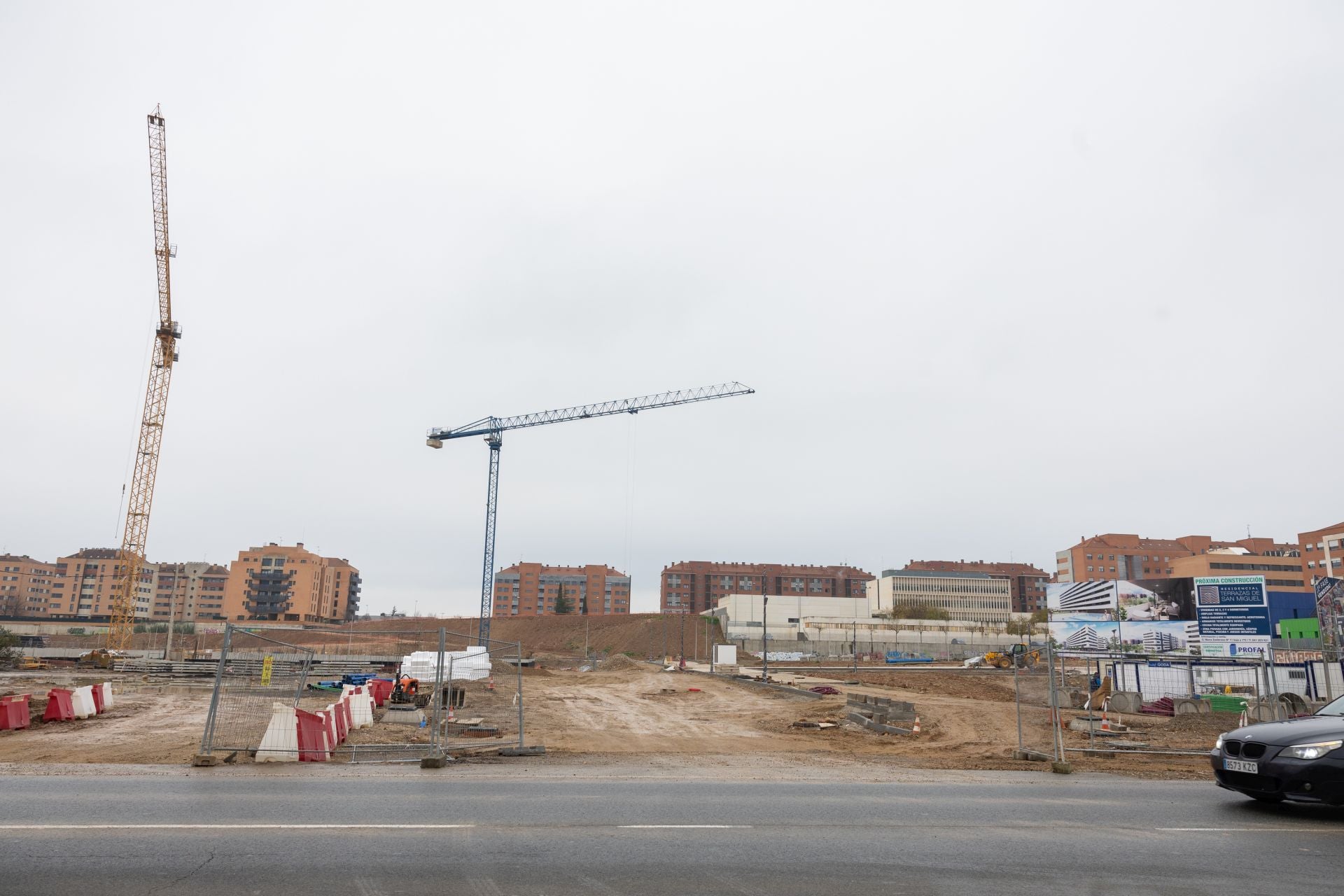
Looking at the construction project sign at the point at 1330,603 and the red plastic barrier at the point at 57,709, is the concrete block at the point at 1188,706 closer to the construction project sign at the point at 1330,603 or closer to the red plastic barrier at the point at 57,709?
the construction project sign at the point at 1330,603

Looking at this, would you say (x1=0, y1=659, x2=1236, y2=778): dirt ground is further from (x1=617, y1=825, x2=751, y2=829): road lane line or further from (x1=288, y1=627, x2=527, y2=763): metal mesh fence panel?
(x1=617, y1=825, x2=751, y2=829): road lane line

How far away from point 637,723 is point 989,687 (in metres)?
25.1

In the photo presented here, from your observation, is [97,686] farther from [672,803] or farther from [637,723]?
[672,803]

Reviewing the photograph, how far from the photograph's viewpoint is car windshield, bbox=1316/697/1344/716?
9828 millimetres

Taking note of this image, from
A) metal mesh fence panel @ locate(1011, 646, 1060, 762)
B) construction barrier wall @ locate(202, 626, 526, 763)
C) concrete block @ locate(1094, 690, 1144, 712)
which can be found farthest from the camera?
concrete block @ locate(1094, 690, 1144, 712)

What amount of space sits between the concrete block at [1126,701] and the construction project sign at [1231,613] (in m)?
24.4

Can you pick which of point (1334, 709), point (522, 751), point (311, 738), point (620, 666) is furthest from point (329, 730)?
point (620, 666)

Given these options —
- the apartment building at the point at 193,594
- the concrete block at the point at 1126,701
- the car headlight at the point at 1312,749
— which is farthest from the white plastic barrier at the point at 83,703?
the apartment building at the point at 193,594

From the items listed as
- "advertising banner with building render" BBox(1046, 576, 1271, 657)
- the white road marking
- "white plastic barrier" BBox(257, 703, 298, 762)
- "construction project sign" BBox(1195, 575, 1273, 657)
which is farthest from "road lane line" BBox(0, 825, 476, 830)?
"construction project sign" BBox(1195, 575, 1273, 657)

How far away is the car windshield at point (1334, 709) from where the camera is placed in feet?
32.2

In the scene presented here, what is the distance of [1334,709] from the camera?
33.0 ft

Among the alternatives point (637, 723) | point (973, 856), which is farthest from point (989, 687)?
point (973, 856)

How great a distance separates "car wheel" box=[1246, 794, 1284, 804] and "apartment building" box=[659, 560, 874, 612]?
154 m

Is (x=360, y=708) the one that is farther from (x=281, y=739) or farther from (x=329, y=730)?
(x=281, y=739)
